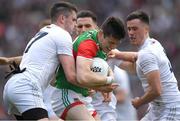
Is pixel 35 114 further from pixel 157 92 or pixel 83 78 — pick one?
pixel 157 92

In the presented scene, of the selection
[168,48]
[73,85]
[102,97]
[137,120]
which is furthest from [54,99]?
[168,48]

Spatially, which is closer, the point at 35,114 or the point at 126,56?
the point at 35,114

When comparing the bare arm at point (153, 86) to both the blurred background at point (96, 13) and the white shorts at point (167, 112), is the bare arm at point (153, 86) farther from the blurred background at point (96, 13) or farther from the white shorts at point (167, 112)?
the blurred background at point (96, 13)

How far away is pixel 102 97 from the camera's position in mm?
11680

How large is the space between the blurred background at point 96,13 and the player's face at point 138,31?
7599 mm

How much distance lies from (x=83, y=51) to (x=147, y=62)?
51.8 inches

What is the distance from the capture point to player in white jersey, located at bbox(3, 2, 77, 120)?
9.86 meters

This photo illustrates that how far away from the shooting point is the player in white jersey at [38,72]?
986 cm

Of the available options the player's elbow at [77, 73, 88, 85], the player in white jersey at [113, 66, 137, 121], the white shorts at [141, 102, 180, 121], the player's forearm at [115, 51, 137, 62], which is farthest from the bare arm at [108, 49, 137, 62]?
the player in white jersey at [113, 66, 137, 121]

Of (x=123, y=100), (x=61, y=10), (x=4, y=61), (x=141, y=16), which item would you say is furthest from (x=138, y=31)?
(x=123, y=100)

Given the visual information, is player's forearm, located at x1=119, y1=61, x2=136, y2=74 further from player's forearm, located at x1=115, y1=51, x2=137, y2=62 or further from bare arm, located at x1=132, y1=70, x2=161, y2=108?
bare arm, located at x1=132, y1=70, x2=161, y2=108


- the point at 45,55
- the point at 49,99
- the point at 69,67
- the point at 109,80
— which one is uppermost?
the point at 45,55

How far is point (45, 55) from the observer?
10008 mm

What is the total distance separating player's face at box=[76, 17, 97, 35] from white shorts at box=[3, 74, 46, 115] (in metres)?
2.31
